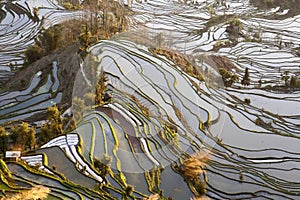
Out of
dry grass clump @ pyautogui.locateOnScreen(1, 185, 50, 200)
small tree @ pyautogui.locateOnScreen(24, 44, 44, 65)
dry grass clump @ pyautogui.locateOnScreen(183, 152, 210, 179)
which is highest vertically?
dry grass clump @ pyautogui.locateOnScreen(1, 185, 50, 200)

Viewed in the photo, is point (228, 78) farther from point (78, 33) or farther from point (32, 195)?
point (32, 195)

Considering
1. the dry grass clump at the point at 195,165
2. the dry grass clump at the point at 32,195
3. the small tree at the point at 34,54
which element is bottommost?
the dry grass clump at the point at 195,165

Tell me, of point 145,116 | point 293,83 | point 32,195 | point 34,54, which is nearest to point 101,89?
point 145,116

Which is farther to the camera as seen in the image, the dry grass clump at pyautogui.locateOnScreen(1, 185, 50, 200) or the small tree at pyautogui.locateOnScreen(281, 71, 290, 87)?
the small tree at pyautogui.locateOnScreen(281, 71, 290, 87)

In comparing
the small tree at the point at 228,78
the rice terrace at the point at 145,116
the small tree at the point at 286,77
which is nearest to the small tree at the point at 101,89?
the rice terrace at the point at 145,116

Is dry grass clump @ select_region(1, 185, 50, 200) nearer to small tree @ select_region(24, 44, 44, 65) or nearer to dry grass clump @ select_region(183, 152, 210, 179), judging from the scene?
dry grass clump @ select_region(183, 152, 210, 179)

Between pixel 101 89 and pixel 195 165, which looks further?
pixel 101 89

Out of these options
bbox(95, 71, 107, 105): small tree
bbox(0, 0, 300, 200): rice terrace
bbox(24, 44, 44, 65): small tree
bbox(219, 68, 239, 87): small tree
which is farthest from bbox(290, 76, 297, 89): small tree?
bbox(24, 44, 44, 65): small tree

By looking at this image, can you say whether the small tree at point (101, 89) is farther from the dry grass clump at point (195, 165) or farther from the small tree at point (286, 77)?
the small tree at point (286, 77)

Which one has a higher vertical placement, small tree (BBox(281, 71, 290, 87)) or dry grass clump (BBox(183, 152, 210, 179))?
small tree (BBox(281, 71, 290, 87))
